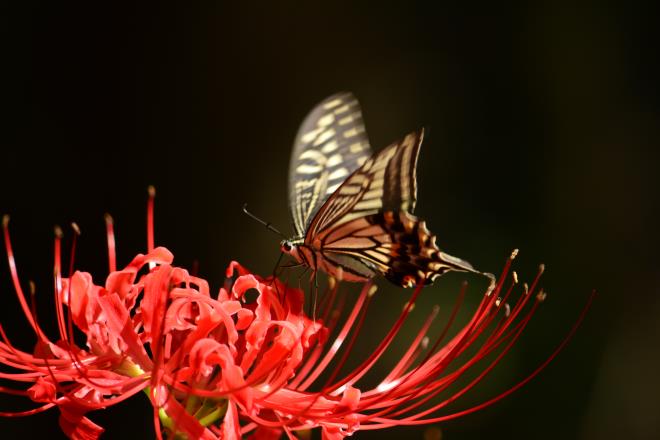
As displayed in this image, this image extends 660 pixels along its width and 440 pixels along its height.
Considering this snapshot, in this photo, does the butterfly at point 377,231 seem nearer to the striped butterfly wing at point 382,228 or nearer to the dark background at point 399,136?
the striped butterfly wing at point 382,228

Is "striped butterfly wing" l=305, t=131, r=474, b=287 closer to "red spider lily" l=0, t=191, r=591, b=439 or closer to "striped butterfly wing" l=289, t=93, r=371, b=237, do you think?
"red spider lily" l=0, t=191, r=591, b=439

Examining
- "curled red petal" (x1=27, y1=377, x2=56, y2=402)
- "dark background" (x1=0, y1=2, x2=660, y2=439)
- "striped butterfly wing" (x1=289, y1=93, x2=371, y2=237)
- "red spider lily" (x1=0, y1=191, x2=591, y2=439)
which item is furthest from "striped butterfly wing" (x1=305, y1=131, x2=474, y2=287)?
"dark background" (x1=0, y1=2, x2=660, y2=439)

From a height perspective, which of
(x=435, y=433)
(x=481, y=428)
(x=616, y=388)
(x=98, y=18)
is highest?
(x=98, y=18)

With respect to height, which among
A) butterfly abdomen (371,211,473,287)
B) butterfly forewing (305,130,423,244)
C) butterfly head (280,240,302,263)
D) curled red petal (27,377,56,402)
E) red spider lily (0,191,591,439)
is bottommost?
curled red petal (27,377,56,402)

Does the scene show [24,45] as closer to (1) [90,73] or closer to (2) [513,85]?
(1) [90,73]

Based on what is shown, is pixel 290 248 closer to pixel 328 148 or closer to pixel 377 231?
pixel 377 231

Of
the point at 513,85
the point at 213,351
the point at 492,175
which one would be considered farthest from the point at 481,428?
the point at 213,351
